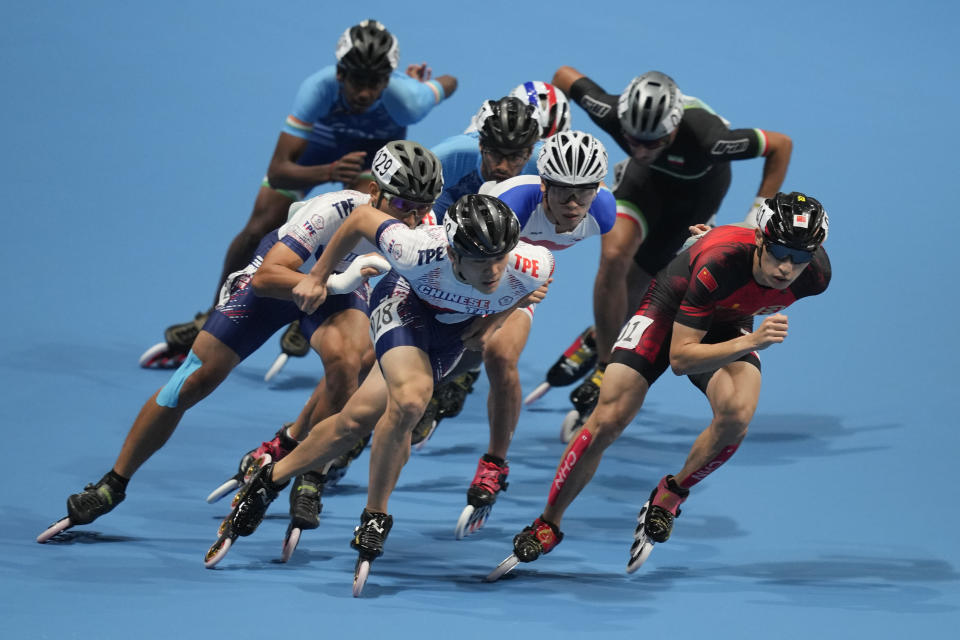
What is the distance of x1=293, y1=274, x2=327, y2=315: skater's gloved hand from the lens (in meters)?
5.48

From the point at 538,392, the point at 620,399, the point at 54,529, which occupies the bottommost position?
the point at 54,529

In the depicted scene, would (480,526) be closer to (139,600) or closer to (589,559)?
(589,559)

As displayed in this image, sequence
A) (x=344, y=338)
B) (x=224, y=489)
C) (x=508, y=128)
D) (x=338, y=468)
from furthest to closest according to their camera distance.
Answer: (x=338, y=468), (x=224, y=489), (x=508, y=128), (x=344, y=338)

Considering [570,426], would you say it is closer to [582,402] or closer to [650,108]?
[582,402]

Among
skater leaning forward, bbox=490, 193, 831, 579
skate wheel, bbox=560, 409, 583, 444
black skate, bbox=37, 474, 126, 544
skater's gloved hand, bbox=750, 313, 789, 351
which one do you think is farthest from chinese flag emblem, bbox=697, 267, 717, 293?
skate wheel, bbox=560, 409, 583, 444

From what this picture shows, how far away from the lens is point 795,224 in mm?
5238

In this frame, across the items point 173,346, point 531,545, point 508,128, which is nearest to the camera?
point 531,545

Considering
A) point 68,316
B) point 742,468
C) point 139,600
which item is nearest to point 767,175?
point 742,468

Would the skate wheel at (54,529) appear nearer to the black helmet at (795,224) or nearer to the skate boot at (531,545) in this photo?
the skate boot at (531,545)

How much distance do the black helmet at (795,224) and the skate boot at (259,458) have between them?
2263mm

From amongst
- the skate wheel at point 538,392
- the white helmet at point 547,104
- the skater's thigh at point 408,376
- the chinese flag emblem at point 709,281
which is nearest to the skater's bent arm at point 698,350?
the chinese flag emblem at point 709,281

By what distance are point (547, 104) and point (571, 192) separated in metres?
1.26

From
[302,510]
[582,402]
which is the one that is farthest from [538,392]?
[302,510]

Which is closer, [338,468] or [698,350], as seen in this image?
[698,350]
